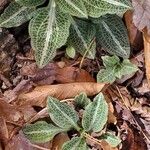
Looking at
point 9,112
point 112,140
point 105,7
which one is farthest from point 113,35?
point 9,112

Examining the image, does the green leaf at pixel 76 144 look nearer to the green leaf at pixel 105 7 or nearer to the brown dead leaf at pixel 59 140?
the brown dead leaf at pixel 59 140

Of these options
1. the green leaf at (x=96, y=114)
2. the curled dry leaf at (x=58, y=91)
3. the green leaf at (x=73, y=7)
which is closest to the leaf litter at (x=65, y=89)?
the curled dry leaf at (x=58, y=91)

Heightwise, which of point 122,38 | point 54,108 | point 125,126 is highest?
point 122,38

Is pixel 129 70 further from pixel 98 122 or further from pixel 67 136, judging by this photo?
pixel 67 136

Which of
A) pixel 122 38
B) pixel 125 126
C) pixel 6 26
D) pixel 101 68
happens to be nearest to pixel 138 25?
pixel 122 38

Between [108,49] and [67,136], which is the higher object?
[108,49]

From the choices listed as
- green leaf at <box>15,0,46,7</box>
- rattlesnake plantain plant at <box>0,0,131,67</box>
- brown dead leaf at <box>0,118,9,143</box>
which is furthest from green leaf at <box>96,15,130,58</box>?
brown dead leaf at <box>0,118,9,143</box>

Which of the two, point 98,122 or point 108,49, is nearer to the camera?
point 98,122

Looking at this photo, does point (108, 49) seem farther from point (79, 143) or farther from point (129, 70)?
point (79, 143)
